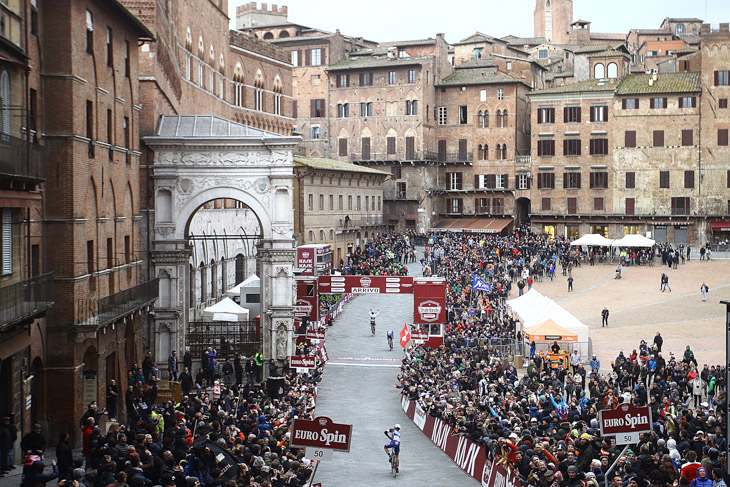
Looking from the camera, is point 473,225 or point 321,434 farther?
point 473,225

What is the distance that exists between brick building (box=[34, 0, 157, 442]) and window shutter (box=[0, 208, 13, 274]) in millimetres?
3172

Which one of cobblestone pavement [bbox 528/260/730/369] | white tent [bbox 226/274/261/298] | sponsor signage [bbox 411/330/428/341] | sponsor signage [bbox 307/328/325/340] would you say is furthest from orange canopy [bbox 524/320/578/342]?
white tent [bbox 226/274/261/298]

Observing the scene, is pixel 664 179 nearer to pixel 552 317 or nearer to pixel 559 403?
pixel 552 317

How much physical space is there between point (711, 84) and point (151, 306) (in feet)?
179

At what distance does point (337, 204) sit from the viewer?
231 ft

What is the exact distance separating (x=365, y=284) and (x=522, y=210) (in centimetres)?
4529

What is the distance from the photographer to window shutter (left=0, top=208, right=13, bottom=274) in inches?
855

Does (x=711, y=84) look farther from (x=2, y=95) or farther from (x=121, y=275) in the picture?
(x=2, y=95)

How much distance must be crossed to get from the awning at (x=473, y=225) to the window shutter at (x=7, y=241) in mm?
61421

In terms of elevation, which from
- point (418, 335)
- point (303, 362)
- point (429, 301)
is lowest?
point (303, 362)

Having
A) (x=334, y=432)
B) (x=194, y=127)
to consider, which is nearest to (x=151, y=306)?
(x=194, y=127)

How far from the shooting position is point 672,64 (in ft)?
283

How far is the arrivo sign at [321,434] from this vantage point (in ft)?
63.1

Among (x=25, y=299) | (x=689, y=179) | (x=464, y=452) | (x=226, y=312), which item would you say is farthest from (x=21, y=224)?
(x=689, y=179)
